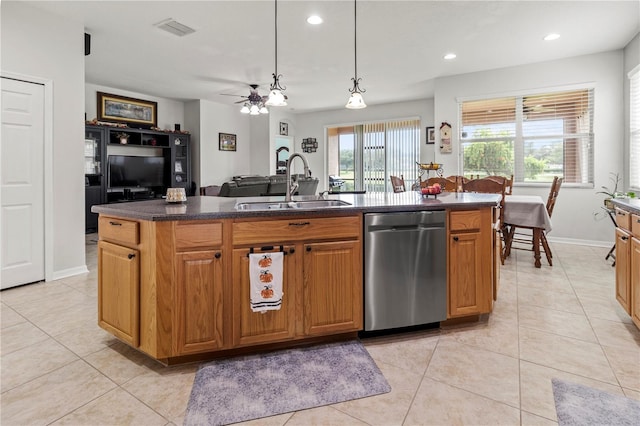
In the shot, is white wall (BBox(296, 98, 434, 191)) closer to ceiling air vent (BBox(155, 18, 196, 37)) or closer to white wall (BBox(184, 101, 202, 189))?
white wall (BBox(184, 101, 202, 189))

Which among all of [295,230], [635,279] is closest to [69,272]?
[295,230]

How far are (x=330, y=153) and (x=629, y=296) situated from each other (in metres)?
7.74

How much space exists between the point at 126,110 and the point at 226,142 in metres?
2.19

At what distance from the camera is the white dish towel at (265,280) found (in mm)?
1948

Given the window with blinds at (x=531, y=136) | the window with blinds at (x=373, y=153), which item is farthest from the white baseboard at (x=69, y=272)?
the window with blinds at (x=373, y=153)

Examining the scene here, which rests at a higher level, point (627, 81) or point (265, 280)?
point (627, 81)

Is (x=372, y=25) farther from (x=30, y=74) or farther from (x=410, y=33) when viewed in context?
(x=30, y=74)

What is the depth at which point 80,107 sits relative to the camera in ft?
12.4

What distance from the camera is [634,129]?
→ 4.50 m

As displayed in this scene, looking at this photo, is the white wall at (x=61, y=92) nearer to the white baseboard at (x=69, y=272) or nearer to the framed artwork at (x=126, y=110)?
the white baseboard at (x=69, y=272)

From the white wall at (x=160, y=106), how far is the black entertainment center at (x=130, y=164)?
44cm

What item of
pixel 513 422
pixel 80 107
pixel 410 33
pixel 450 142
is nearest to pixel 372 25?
pixel 410 33

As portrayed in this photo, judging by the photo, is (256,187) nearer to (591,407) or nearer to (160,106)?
(160,106)

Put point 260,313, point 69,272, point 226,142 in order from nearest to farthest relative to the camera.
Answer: point 260,313, point 69,272, point 226,142
